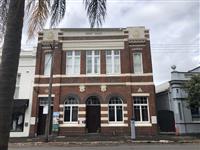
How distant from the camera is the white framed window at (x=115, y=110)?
24016 millimetres

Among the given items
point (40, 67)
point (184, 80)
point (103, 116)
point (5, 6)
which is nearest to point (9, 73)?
point (5, 6)

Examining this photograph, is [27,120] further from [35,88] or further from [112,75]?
[112,75]

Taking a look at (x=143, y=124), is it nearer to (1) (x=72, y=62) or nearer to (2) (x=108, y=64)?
(2) (x=108, y=64)

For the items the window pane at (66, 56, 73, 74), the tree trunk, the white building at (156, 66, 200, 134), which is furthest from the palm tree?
the white building at (156, 66, 200, 134)

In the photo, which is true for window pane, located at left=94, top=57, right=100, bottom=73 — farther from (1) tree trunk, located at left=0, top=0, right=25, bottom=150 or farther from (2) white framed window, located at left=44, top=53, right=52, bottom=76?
(1) tree trunk, located at left=0, top=0, right=25, bottom=150

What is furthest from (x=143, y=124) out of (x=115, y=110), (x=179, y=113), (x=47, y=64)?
(x=47, y=64)

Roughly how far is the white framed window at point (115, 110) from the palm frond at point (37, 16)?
61.9 ft

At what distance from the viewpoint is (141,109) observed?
2438 cm

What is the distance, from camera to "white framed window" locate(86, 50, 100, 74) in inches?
999

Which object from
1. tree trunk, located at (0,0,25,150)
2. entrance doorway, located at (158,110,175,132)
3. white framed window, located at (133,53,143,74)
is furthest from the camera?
entrance doorway, located at (158,110,175,132)

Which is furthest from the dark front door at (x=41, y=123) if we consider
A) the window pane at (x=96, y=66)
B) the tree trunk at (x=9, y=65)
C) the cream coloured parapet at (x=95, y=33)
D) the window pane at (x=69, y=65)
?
the tree trunk at (x=9, y=65)

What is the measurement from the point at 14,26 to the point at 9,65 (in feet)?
2.84

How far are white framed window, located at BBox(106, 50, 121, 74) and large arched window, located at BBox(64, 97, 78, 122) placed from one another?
187 inches

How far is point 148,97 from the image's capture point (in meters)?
24.3
